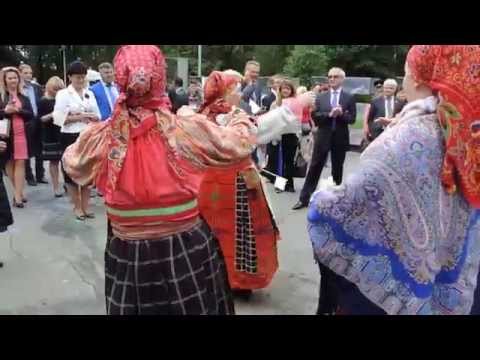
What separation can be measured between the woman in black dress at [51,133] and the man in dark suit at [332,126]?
10.7ft

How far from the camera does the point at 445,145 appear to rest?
6.39 ft

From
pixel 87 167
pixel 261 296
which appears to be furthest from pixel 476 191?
pixel 261 296

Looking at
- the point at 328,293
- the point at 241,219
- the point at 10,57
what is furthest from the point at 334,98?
the point at 10,57

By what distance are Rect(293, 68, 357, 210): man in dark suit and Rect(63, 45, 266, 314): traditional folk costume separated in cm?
467

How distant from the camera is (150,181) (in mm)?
2352

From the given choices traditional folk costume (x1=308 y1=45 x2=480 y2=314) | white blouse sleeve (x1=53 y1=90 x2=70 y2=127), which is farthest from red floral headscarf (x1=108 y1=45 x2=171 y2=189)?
white blouse sleeve (x1=53 y1=90 x2=70 y2=127)

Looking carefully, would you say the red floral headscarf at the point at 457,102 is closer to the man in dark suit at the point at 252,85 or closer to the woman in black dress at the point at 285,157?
the woman in black dress at the point at 285,157

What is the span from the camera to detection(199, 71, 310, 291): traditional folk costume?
12.7 ft

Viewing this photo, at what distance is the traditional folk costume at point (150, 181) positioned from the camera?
2363 mm

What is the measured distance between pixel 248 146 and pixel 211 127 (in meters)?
0.23

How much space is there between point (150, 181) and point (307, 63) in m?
22.5

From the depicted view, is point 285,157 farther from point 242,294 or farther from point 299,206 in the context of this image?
point 242,294
